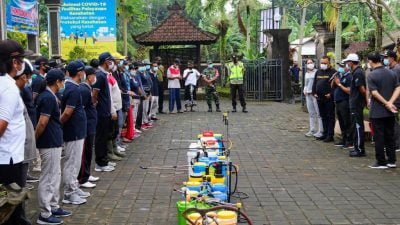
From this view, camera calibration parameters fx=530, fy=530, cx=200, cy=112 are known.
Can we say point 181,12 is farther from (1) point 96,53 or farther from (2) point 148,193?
(2) point 148,193

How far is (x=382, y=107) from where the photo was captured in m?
8.80

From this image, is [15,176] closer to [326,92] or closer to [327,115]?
[326,92]

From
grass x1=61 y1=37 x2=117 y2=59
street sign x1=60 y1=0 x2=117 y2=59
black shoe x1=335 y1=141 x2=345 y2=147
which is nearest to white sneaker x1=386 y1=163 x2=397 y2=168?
black shoe x1=335 y1=141 x2=345 y2=147

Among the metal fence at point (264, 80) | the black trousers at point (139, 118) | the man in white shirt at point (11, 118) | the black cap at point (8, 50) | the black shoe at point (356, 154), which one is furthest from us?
the metal fence at point (264, 80)

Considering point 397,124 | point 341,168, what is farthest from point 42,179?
point 397,124

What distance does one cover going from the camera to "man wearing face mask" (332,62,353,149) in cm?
1090

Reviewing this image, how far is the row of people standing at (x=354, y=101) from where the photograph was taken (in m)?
8.89

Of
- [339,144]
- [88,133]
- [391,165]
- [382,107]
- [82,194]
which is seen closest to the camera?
[82,194]

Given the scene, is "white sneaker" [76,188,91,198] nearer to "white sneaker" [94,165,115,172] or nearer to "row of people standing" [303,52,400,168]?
"white sneaker" [94,165,115,172]

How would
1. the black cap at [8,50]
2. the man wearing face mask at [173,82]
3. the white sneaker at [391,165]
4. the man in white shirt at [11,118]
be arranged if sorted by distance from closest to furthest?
the man in white shirt at [11,118] → the black cap at [8,50] → the white sneaker at [391,165] → the man wearing face mask at [173,82]

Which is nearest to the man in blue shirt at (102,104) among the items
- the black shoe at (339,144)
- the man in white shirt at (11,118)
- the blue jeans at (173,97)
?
the man in white shirt at (11,118)

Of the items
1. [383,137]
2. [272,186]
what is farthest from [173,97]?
[272,186]

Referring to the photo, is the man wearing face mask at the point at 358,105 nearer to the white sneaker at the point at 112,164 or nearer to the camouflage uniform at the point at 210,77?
the white sneaker at the point at 112,164

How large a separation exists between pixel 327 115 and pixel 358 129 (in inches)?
85.5
